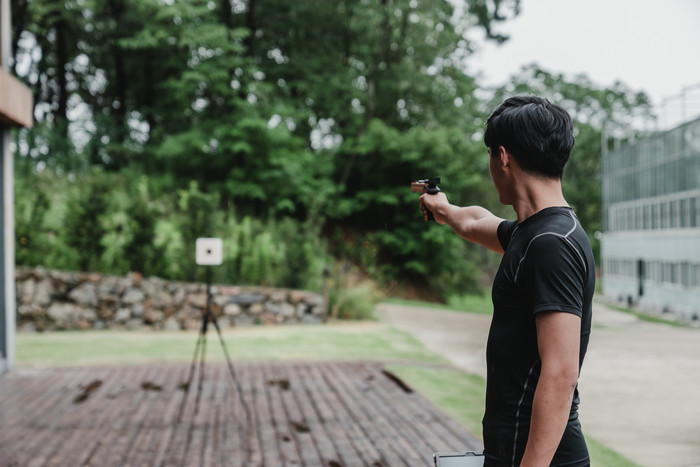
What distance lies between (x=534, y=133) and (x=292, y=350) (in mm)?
8313

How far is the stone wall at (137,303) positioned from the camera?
11156 mm

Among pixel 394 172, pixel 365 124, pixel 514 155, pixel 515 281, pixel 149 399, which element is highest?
pixel 365 124

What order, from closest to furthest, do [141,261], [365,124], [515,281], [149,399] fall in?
[515,281], [149,399], [141,261], [365,124]

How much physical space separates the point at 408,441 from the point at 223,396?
2278 millimetres

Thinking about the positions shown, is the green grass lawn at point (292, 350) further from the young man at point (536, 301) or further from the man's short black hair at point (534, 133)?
the man's short black hair at point (534, 133)

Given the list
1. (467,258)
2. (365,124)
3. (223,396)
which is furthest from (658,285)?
(223,396)

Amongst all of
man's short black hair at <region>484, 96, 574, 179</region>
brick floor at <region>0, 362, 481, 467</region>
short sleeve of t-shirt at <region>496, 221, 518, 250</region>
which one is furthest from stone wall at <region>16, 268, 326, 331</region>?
man's short black hair at <region>484, 96, 574, 179</region>

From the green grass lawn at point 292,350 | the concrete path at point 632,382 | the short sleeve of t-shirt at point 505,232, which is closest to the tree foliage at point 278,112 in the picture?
the green grass lawn at point 292,350

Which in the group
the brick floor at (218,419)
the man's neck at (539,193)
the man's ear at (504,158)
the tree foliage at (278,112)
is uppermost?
the tree foliage at (278,112)

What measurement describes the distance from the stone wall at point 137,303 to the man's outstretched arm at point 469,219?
1019 cm

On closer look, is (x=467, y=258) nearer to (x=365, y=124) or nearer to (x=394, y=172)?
(x=394, y=172)

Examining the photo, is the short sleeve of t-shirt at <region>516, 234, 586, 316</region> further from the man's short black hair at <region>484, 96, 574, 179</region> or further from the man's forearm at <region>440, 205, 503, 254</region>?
the man's forearm at <region>440, 205, 503, 254</region>

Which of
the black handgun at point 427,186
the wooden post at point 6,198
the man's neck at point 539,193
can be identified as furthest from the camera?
the wooden post at point 6,198

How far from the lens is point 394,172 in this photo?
22.4 meters
